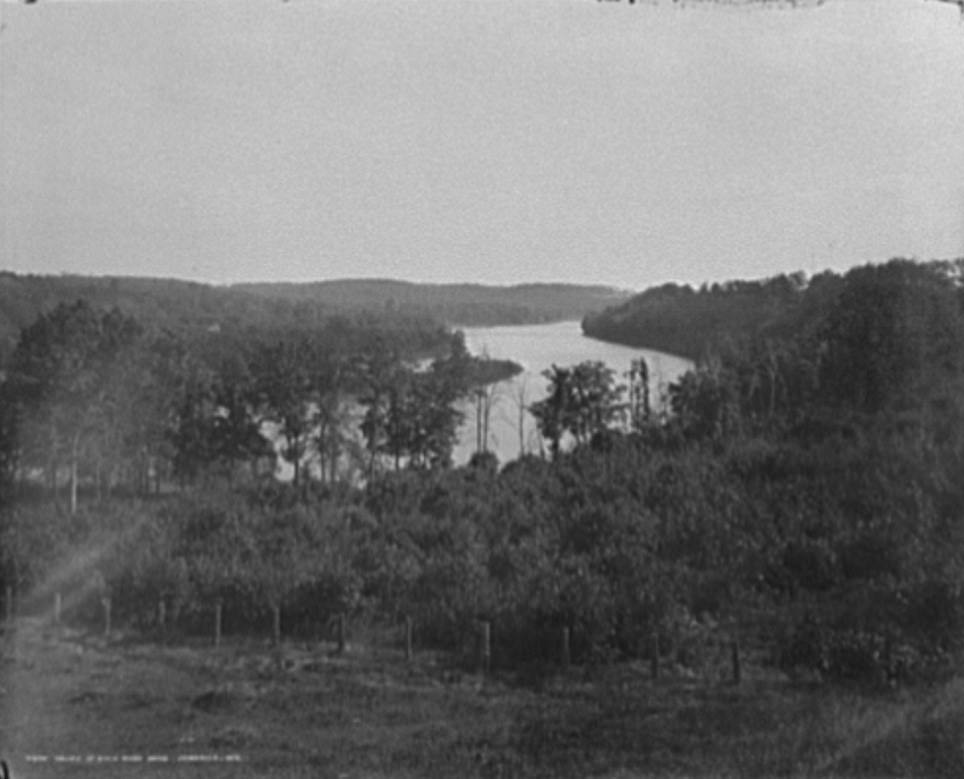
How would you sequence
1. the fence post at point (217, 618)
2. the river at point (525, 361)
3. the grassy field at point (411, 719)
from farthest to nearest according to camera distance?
the river at point (525, 361), the fence post at point (217, 618), the grassy field at point (411, 719)

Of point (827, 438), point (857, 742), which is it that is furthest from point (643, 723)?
point (827, 438)

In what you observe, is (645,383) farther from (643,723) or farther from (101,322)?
(101,322)

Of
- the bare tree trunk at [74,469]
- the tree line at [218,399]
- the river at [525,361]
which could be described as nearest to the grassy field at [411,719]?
the bare tree trunk at [74,469]

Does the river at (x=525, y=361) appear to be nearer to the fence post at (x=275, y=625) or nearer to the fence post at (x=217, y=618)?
the fence post at (x=275, y=625)

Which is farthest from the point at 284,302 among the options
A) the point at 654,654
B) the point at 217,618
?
the point at 654,654

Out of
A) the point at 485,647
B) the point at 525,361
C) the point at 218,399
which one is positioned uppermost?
the point at 525,361

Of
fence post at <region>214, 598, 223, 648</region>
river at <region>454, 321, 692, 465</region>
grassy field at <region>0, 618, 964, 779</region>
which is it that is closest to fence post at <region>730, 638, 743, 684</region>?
grassy field at <region>0, 618, 964, 779</region>

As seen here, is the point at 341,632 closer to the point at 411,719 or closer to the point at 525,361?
the point at 411,719
